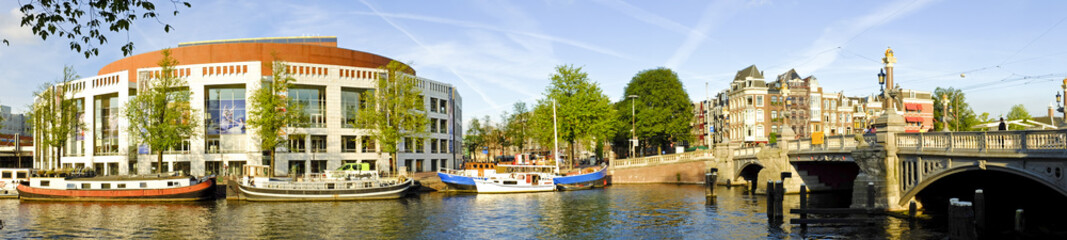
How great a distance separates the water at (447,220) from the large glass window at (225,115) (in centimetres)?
2107

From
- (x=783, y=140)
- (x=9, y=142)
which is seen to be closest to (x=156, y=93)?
(x=783, y=140)

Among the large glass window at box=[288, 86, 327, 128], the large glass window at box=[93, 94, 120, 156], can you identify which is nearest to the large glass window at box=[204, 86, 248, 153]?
the large glass window at box=[288, 86, 327, 128]

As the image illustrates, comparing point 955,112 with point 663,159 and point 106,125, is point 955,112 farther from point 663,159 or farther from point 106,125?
point 106,125

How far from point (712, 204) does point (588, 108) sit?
87.5 ft

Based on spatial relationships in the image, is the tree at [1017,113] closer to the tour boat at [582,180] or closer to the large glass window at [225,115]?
the tour boat at [582,180]

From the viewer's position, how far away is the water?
27.9 m

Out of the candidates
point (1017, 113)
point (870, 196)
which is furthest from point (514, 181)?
point (1017, 113)

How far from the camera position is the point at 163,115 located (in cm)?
5744

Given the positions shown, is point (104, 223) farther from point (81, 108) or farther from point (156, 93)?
point (81, 108)

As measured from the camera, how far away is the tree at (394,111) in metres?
58.4

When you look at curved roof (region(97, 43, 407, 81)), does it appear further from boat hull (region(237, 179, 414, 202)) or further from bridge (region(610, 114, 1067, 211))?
bridge (region(610, 114, 1067, 211))

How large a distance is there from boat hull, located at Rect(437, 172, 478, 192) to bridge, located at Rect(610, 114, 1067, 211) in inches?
798

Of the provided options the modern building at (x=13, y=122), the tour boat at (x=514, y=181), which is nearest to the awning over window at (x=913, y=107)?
the tour boat at (x=514, y=181)

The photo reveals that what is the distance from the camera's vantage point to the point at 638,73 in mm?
91312
